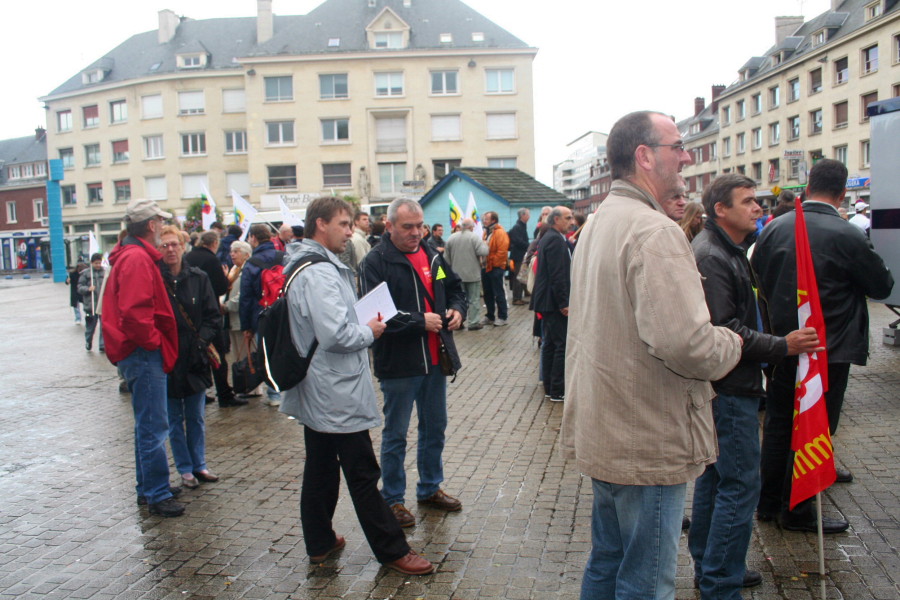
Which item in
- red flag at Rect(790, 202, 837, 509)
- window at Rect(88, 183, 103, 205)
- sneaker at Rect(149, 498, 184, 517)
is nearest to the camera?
red flag at Rect(790, 202, 837, 509)

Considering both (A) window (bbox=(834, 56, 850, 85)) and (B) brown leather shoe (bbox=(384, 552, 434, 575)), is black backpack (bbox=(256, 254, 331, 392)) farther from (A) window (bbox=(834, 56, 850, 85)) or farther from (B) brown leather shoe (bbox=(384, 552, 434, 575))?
(A) window (bbox=(834, 56, 850, 85))

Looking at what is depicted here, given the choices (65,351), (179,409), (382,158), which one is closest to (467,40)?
(382,158)

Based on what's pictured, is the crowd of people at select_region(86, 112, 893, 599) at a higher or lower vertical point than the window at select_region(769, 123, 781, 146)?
lower

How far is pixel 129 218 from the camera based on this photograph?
491cm

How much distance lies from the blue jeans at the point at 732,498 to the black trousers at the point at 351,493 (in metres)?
1.61

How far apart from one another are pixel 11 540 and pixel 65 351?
9.71m

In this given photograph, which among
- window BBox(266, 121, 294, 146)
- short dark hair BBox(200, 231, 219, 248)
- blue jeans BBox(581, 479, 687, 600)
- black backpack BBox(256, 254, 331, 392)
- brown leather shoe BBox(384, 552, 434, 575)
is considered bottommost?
brown leather shoe BBox(384, 552, 434, 575)

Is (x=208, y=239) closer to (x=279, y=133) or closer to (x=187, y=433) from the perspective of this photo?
(x=187, y=433)

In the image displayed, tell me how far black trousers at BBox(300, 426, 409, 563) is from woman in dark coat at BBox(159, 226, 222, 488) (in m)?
1.81

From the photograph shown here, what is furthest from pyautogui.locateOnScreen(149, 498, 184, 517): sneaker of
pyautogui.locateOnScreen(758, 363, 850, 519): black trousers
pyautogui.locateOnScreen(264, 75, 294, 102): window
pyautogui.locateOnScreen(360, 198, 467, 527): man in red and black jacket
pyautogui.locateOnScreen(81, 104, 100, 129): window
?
pyautogui.locateOnScreen(81, 104, 100, 129): window

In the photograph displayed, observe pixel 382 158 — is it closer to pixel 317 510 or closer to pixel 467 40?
pixel 467 40

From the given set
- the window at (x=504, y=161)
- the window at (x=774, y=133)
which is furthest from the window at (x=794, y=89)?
the window at (x=504, y=161)

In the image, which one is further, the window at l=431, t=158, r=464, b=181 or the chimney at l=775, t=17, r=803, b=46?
the chimney at l=775, t=17, r=803, b=46

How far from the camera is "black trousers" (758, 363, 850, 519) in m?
4.29
